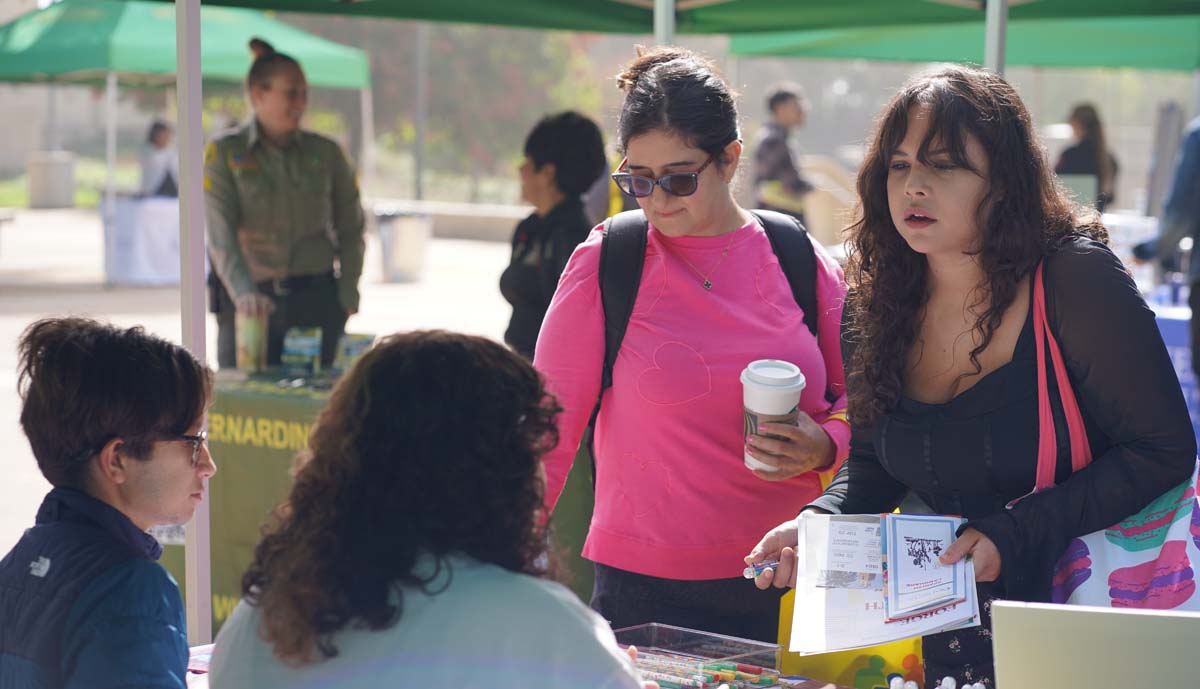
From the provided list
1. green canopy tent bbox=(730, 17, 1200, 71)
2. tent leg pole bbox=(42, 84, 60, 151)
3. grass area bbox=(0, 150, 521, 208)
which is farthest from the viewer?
grass area bbox=(0, 150, 521, 208)

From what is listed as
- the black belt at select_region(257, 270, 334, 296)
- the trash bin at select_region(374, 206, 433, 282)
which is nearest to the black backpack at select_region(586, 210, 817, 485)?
the black belt at select_region(257, 270, 334, 296)

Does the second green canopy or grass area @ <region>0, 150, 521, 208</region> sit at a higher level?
the second green canopy

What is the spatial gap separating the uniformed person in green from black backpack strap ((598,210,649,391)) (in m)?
2.83

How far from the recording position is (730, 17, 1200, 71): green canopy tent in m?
7.68

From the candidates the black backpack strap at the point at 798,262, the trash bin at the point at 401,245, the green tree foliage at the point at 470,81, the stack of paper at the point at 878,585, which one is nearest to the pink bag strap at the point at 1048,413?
the stack of paper at the point at 878,585

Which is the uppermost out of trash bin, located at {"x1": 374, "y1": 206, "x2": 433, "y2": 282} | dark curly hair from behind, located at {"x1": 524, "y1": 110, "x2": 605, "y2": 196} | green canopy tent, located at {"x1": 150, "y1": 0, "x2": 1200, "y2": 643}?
green canopy tent, located at {"x1": 150, "y1": 0, "x2": 1200, "y2": 643}

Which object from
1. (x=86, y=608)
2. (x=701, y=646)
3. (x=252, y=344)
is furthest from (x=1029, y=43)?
(x=86, y=608)

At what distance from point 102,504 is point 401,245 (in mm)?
13126

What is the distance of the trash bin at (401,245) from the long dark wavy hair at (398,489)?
43.8ft

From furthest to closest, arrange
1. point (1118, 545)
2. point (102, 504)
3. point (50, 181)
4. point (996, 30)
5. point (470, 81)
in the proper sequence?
point (470, 81)
point (50, 181)
point (996, 30)
point (1118, 545)
point (102, 504)

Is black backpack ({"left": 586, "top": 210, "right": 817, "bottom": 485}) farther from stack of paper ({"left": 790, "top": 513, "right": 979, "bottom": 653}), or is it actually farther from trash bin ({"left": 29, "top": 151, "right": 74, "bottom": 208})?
trash bin ({"left": 29, "top": 151, "right": 74, "bottom": 208})

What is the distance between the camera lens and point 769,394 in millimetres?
2047

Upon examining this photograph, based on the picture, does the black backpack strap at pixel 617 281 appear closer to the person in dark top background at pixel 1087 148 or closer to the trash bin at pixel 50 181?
the person in dark top background at pixel 1087 148

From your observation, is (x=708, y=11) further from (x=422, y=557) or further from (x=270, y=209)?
(x=422, y=557)
